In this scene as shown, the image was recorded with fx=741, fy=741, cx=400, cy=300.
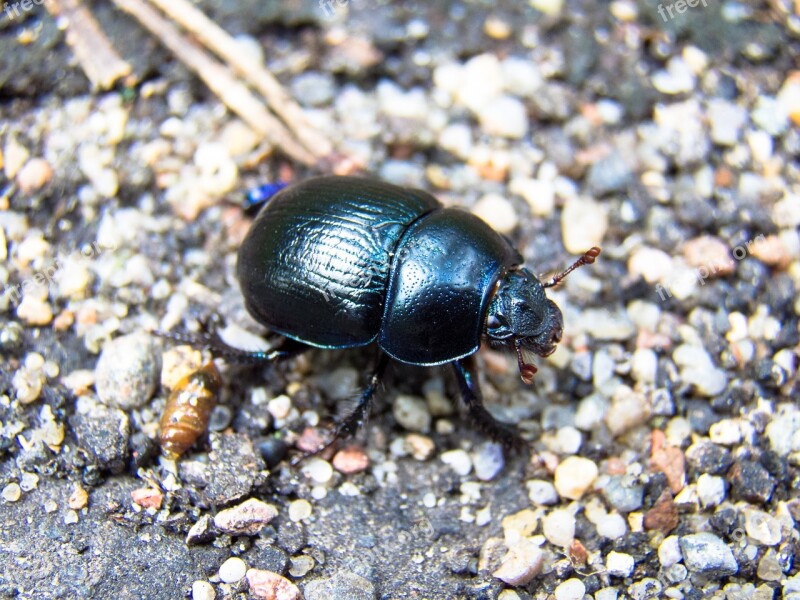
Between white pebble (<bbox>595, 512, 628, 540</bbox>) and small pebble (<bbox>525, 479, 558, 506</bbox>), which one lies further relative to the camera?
small pebble (<bbox>525, 479, 558, 506</bbox>)

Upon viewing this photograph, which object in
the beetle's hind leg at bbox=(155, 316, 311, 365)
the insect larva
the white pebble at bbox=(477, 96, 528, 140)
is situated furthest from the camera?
the white pebble at bbox=(477, 96, 528, 140)

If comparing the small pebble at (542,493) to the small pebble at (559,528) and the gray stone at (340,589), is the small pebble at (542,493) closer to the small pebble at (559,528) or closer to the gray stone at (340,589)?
the small pebble at (559,528)

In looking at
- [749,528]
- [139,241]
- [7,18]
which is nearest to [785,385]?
[749,528]

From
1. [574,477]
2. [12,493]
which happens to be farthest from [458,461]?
[12,493]

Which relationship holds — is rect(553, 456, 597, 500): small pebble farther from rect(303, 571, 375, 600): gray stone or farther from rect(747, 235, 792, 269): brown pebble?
rect(747, 235, 792, 269): brown pebble

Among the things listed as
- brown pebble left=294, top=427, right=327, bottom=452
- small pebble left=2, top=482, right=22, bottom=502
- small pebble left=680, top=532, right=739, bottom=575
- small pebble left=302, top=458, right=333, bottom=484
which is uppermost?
small pebble left=2, top=482, right=22, bottom=502

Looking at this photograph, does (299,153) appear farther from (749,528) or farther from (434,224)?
(749,528)

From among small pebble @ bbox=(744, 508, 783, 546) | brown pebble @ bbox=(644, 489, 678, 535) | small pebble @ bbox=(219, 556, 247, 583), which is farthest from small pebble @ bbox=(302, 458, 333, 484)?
small pebble @ bbox=(744, 508, 783, 546)
